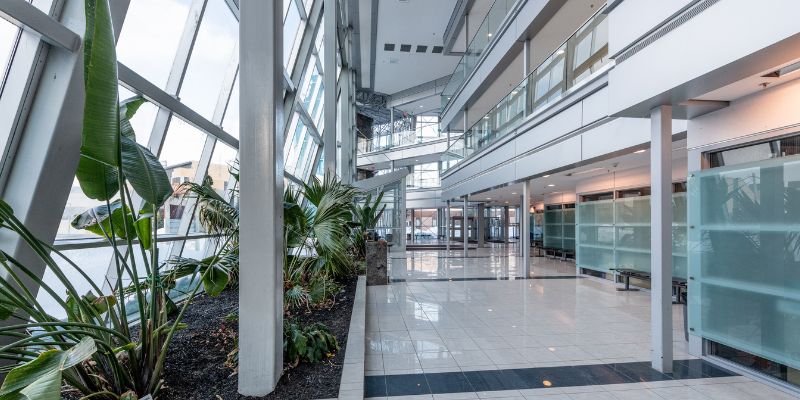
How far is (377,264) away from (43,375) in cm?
811

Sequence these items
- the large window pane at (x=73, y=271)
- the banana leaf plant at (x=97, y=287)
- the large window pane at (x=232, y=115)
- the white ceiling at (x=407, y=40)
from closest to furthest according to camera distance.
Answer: the banana leaf plant at (x=97, y=287) → the large window pane at (x=73, y=271) → the large window pane at (x=232, y=115) → the white ceiling at (x=407, y=40)

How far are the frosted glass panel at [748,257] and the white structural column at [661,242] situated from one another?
68 centimetres

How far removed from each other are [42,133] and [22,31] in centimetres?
72

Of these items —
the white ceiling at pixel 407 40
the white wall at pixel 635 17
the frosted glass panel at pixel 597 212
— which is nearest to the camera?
the white wall at pixel 635 17

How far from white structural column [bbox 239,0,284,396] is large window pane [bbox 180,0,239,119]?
2.98m

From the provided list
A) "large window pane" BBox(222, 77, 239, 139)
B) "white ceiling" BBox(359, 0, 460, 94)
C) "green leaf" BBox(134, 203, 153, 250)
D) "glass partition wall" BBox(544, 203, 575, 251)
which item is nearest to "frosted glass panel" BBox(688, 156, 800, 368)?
"green leaf" BBox(134, 203, 153, 250)

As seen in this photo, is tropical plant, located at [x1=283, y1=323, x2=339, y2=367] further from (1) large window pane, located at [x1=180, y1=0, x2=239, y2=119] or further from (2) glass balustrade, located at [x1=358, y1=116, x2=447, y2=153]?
(2) glass balustrade, located at [x1=358, y1=116, x2=447, y2=153]

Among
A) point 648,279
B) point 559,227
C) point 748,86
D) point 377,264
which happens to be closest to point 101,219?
point 748,86

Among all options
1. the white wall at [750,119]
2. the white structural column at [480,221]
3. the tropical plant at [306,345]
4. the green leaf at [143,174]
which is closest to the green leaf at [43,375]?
the green leaf at [143,174]

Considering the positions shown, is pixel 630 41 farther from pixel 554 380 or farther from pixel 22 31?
pixel 22 31

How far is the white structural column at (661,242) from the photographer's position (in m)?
4.08

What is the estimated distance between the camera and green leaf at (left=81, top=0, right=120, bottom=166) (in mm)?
2068

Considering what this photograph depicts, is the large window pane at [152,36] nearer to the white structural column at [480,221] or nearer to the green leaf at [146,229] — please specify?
the green leaf at [146,229]

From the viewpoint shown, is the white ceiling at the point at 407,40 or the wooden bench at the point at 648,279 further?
the white ceiling at the point at 407,40
